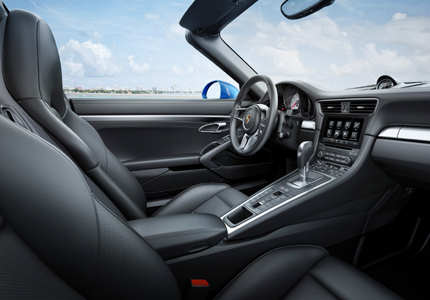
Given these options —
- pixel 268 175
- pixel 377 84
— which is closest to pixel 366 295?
pixel 377 84

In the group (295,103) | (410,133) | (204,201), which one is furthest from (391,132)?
(204,201)

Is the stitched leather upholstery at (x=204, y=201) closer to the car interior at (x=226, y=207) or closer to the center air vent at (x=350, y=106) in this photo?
the car interior at (x=226, y=207)

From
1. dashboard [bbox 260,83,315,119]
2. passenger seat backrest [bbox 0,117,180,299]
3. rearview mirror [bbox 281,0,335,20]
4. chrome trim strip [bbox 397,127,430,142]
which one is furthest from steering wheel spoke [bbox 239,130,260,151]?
passenger seat backrest [bbox 0,117,180,299]

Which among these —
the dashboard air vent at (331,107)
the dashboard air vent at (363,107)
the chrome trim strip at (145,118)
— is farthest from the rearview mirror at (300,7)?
the chrome trim strip at (145,118)

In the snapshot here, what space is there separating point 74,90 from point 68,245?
2011mm

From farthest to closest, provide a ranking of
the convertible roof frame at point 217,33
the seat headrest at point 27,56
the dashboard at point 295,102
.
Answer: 1. the convertible roof frame at point 217,33
2. the dashboard at point 295,102
3. the seat headrest at point 27,56

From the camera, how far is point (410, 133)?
3.59 ft

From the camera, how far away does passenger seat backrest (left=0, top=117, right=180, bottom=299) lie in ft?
1.38

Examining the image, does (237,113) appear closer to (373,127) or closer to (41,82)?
(373,127)

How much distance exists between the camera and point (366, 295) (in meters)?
0.89

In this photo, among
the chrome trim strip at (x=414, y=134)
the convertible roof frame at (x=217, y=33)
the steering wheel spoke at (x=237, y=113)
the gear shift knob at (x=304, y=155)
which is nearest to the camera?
the chrome trim strip at (x=414, y=134)

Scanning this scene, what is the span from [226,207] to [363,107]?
79cm

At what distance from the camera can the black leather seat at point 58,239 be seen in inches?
16.2

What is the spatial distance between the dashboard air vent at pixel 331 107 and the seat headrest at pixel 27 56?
123 centimetres
